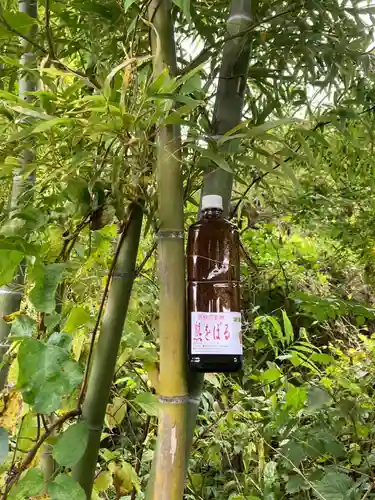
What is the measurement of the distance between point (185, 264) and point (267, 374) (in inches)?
21.2

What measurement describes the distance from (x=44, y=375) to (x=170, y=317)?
0.13 m

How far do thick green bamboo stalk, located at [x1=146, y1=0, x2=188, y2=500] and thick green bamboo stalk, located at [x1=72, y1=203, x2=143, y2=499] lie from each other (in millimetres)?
73

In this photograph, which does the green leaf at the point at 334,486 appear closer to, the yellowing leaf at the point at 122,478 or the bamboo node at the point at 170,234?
the yellowing leaf at the point at 122,478

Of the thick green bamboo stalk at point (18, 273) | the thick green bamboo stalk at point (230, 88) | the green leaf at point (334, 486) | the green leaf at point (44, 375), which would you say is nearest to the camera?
the green leaf at point (44, 375)

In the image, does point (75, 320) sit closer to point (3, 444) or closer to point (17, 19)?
point (3, 444)

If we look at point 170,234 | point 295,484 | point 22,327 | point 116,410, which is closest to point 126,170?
point 170,234

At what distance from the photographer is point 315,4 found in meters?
0.59

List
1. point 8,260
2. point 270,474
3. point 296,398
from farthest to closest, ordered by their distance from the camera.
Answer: point 270,474 → point 296,398 → point 8,260

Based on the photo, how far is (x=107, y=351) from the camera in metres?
0.56

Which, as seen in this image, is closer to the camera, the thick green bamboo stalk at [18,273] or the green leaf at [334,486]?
the thick green bamboo stalk at [18,273]

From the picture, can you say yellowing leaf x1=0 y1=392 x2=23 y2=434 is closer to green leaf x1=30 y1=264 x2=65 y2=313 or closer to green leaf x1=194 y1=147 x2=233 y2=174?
green leaf x1=30 y1=264 x2=65 y2=313

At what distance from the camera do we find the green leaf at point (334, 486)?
79cm

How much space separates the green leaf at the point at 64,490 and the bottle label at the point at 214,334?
156mm

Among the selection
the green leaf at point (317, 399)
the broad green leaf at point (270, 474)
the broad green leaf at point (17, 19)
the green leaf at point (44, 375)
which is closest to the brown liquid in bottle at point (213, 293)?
the green leaf at point (44, 375)
